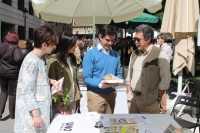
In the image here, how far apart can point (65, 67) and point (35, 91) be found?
71 cm

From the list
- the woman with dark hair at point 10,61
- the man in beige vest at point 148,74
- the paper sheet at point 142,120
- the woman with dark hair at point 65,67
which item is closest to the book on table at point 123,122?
the paper sheet at point 142,120

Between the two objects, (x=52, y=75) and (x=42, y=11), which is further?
(x=42, y=11)

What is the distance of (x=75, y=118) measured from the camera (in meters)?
2.73

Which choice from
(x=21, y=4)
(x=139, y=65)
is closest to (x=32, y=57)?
(x=139, y=65)

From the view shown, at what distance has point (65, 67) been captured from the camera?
3.12m

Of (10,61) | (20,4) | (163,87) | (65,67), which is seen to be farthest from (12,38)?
(20,4)

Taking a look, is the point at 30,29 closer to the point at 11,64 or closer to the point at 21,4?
the point at 21,4

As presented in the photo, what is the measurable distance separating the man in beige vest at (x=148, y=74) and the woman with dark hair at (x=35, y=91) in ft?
4.30

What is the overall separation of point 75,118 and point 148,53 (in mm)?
1358

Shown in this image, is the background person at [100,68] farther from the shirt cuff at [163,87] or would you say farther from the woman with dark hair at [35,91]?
the woman with dark hair at [35,91]

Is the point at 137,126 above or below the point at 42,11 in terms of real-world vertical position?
below

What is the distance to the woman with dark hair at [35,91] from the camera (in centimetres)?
242

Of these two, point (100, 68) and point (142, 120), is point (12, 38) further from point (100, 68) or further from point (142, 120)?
point (142, 120)

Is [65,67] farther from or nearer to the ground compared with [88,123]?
farther from the ground
